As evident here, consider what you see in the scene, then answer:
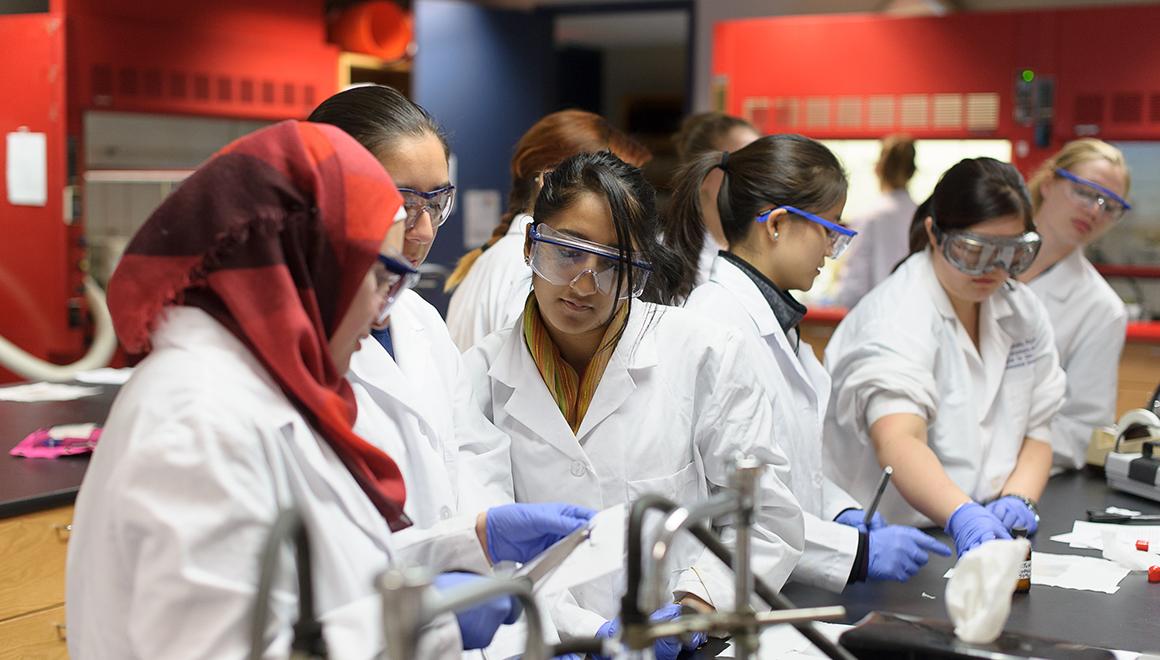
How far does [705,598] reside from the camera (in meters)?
1.89

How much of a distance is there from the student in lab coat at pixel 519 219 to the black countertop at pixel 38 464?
97 cm

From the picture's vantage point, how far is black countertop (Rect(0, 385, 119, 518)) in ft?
8.59

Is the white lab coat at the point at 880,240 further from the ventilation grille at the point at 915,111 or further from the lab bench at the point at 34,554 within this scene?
the lab bench at the point at 34,554

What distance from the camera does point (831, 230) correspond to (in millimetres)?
2465

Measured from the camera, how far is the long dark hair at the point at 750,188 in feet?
8.02

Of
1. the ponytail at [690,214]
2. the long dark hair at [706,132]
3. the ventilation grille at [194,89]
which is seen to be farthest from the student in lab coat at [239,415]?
the ventilation grille at [194,89]

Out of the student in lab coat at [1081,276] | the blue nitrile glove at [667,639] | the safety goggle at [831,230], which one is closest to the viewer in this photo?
the blue nitrile glove at [667,639]

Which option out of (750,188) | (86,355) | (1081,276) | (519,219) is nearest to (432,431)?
(750,188)

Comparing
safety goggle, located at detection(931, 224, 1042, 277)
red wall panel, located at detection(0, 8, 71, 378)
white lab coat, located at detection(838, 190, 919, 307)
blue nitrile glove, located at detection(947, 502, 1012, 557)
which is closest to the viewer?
blue nitrile glove, located at detection(947, 502, 1012, 557)

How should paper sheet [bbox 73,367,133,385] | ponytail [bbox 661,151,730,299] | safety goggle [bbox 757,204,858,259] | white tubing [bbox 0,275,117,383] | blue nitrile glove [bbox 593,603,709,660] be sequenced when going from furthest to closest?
white tubing [bbox 0,275,117,383], paper sheet [bbox 73,367,133,385], ponytail [bbox 661,151,730,299], safety goggle [bbox 757,204,858,259], blue nitrile glove [bbox 593,603,709,660]

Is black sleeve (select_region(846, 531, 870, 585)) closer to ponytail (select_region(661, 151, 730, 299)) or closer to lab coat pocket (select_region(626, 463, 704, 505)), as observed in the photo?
lab coat pocket (select_region(626, 463, 704, 505))

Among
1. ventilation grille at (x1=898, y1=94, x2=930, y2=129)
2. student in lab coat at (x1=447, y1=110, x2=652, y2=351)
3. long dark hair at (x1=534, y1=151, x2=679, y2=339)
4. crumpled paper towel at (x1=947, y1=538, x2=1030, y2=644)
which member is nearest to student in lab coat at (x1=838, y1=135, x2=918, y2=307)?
ventilation grille at (x1=898, y1=94, x2=930, y2=129)

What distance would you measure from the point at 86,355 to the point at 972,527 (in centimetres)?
417

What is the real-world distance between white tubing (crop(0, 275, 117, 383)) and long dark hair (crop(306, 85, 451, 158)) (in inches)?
125
